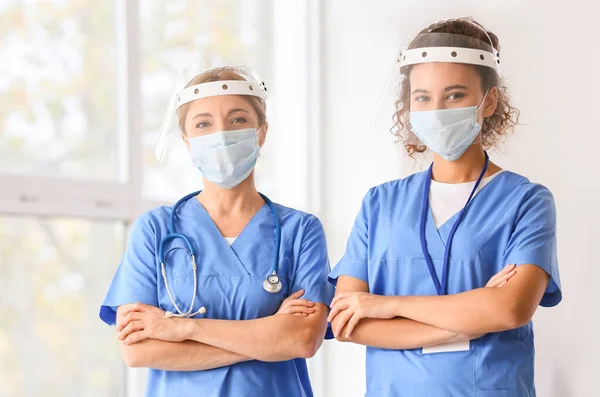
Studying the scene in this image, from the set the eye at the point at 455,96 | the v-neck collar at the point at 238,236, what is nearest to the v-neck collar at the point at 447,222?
the eye at the point at 455,96

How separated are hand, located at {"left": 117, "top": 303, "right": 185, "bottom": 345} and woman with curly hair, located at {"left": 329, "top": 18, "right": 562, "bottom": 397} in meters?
0.37

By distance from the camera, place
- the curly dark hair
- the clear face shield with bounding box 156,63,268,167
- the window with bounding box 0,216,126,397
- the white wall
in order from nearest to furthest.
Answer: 1. the curly dark hair
2. the clear face shield with bounding box 156,63,268,167
3. the white wall
4. the window with bounding box 0,216,126,397

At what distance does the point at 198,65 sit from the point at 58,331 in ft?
4.27

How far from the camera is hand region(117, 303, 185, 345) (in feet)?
6.97

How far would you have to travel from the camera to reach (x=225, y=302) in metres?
2.19

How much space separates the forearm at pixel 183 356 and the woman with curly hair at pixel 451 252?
267 mm

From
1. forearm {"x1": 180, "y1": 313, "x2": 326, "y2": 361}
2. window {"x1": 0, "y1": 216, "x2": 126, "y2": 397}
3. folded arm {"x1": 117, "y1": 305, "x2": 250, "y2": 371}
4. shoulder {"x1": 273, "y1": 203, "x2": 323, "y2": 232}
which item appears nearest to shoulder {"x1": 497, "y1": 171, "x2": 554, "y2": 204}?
shoulder {"x1": 273, "y1": 203, "x2": 323, "y2": 232}

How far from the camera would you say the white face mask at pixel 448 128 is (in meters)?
2.12

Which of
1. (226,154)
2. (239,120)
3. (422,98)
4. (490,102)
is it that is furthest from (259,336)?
(490,102)

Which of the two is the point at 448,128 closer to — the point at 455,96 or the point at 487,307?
the point at 455,96

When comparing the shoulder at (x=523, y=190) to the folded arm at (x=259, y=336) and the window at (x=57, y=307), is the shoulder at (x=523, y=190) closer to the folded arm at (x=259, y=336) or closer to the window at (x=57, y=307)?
the folded arm at (x=259, y=336)

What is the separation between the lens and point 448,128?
2.12m

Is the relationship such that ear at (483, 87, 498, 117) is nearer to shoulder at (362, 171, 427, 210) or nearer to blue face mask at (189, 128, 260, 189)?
shoulder at (362, 171, 427, 210)

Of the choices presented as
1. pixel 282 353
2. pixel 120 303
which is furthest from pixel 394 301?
pixel 120 303
